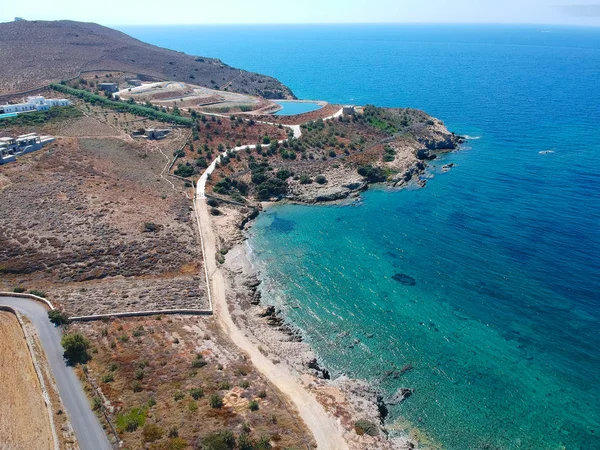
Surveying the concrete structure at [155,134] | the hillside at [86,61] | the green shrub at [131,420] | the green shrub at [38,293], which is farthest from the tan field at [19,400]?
the hillside at [86,61]

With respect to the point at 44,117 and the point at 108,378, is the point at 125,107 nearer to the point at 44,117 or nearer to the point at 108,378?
the point at 44,117

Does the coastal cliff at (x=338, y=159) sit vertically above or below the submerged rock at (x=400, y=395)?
above

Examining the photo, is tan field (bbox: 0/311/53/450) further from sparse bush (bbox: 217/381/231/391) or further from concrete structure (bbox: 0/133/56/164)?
concrete structure (bbox: 0/133/56/164)

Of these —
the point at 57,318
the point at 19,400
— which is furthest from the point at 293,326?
the point at 19,400

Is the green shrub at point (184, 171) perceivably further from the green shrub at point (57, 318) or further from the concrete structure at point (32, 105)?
the concrete structure at point (32, 105)

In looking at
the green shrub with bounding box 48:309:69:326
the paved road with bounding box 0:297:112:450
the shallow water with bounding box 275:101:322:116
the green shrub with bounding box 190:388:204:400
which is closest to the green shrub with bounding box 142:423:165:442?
the paved road with bounding box 0:297:112:450

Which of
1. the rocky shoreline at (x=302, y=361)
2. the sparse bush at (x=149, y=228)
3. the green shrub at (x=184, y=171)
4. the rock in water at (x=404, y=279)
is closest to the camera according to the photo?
the rocky shoreline at (x=302, y=361)
